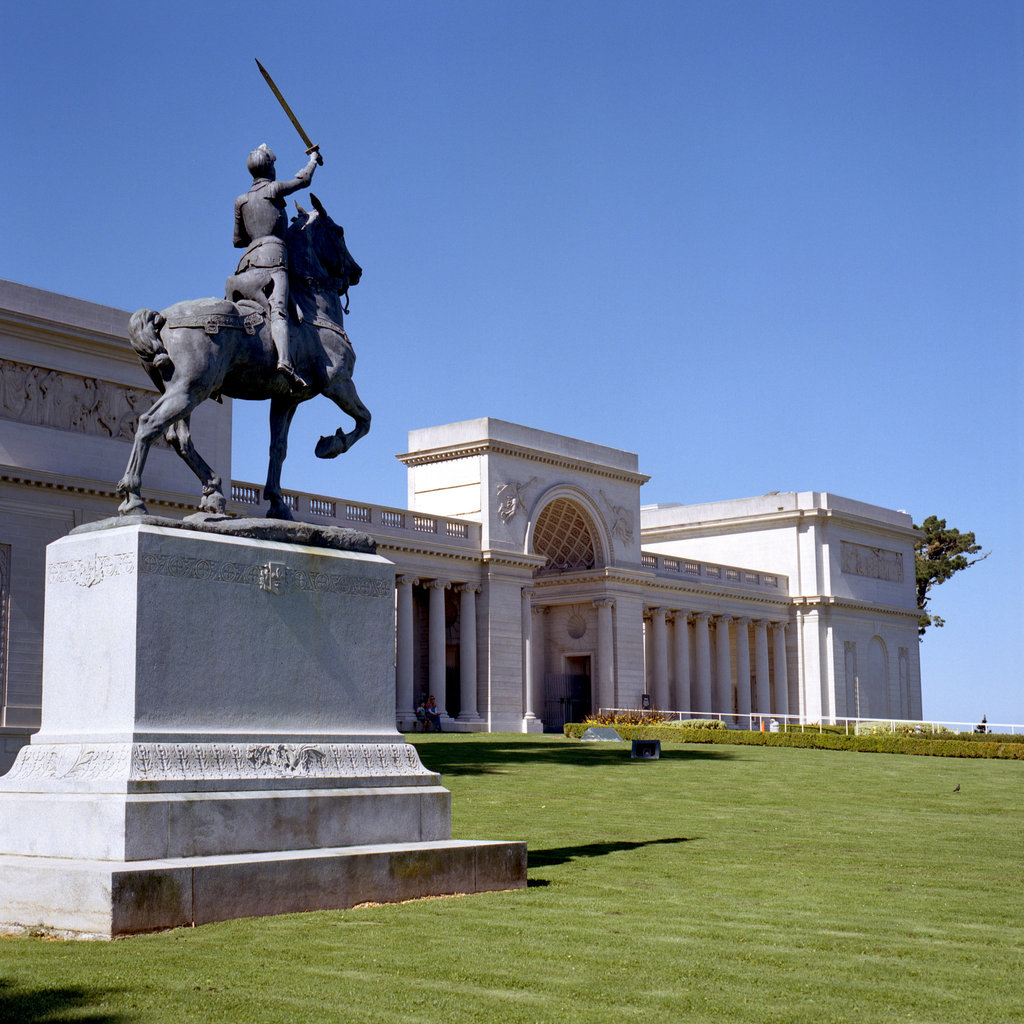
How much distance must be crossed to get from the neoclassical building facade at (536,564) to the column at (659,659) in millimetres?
114

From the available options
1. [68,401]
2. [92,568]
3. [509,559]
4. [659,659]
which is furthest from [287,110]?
[659,659]

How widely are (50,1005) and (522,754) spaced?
2641cm

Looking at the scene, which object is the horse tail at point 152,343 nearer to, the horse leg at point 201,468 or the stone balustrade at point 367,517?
the horse leg at point 201,468

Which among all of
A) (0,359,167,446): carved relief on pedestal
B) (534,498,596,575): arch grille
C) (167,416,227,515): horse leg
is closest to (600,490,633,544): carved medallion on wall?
(534,498,596,575): arch grille

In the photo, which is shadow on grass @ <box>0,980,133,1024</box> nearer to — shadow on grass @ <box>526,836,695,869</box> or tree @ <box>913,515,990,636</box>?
→ shadow on grass @ <box>526,836,695,869</box>

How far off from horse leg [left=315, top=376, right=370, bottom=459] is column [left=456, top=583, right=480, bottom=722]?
40.5 metres

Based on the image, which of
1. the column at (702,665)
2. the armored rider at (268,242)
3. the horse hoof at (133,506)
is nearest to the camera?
the horse hoof at (133,506)

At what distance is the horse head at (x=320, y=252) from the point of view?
12.4m

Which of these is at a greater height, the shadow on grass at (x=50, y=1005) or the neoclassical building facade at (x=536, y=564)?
the neoclassical building facade at (x=536, y=564)

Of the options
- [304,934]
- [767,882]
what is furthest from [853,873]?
[304,934]

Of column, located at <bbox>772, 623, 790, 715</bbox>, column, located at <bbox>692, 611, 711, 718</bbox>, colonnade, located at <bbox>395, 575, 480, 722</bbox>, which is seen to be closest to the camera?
colonnade, located at <bbox>395, 575, 480, 722</bbox>

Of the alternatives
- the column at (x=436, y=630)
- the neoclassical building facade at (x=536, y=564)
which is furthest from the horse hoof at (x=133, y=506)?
the column at (x=436, y=630)

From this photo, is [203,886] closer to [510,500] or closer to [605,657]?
[510,500]

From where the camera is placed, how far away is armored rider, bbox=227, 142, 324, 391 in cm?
1163
